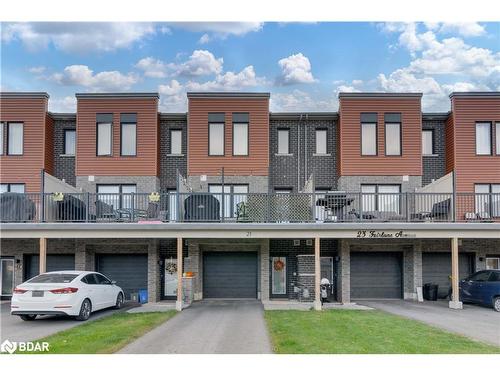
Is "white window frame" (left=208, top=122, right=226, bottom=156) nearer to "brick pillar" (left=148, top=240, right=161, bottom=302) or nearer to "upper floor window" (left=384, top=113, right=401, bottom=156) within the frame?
"brick pillar" (left=148, top=240, right=161, bottom=302)

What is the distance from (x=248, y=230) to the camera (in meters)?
17.7

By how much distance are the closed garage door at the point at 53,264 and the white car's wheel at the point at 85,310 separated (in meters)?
6.66

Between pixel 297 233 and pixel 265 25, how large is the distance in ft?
50.2

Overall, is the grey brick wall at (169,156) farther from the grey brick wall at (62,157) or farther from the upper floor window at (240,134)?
the grey brick wall at (62,157)

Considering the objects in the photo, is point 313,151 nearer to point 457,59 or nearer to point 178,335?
point 178,335

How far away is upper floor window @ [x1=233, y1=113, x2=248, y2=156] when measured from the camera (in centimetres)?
2231

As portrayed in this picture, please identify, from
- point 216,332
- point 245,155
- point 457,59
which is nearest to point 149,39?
point 245,155

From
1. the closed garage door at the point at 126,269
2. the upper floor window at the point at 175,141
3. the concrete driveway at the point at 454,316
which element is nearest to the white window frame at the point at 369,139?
the concrete driveway at the point at 454,316

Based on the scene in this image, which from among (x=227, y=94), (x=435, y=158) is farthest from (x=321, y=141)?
(x=435, y=158)

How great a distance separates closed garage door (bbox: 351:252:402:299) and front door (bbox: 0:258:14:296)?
14050 millimetres

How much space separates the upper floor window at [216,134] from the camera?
2233 centimetres

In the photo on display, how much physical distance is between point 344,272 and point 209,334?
9.84 metres

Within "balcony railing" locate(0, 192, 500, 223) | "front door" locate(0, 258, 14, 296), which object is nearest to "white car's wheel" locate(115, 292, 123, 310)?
"balcony railing" locate(0, 192, 500, 223)

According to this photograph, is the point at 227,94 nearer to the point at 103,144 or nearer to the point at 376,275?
the point at 103,144
